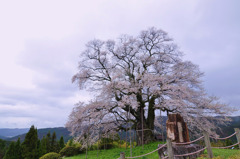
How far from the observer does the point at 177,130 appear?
26.3ft

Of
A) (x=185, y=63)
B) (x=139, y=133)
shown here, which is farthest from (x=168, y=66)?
(x=139, y=133)

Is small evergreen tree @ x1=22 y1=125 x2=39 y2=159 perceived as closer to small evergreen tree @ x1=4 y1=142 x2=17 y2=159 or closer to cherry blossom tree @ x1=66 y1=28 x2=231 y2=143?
small evergreen tree @ x1=4 y1=142 x2=17 y2=159

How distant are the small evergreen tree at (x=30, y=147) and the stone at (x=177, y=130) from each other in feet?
97.0

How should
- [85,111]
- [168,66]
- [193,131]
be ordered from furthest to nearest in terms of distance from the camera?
1. [168,66]
2. [193,131]
3. [85,111]

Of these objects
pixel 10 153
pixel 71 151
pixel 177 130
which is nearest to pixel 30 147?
pixel 10 153

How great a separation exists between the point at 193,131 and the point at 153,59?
880 cm

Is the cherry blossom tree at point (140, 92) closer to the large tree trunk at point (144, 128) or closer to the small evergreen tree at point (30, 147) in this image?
the large tree trunk at point (144, 128)

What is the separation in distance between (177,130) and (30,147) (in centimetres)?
3053

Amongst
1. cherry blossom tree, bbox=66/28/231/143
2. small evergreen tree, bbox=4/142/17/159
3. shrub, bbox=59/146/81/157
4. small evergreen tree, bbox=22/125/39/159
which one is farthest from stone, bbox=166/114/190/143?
small evergreen tree, bbox=4/142/17/159

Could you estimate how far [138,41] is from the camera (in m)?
17.1

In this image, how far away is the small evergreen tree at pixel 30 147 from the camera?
27.4 metres

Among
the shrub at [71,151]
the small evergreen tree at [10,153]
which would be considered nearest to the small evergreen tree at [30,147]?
the small evergreen tree at [10,153]

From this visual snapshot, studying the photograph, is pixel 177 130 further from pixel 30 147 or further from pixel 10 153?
pixel 10 153

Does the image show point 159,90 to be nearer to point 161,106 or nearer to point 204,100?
point 161,106
